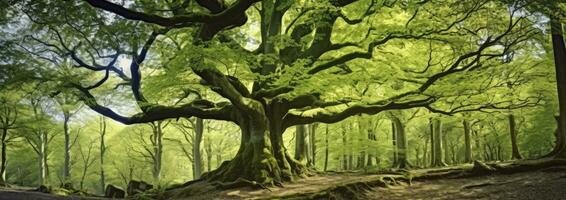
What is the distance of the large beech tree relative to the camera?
12750mm

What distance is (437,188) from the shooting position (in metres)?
11.9

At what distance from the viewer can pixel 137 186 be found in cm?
1862

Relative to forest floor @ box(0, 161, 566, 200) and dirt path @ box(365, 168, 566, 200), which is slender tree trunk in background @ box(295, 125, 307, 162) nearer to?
forest floor @ box(0, 161, 566, 200)

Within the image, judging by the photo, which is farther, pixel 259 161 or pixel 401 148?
pixel 401 148

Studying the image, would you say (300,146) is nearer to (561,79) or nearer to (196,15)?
(561,79)

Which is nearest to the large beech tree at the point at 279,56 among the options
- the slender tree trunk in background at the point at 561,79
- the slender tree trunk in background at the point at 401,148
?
the slender tree trunk in background at the point at 561,79

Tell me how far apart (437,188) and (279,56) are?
7.59 metres

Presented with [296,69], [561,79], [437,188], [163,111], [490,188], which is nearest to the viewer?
[490,188]

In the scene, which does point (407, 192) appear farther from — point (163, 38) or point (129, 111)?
point (129, 111)

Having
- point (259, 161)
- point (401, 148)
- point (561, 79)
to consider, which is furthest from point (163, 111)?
point (401, 148)

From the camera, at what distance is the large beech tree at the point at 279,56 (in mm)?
12750

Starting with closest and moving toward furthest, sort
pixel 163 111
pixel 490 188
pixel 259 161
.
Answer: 1. pixel 490 188
2. pixel 259 161
3. pixel 163 111

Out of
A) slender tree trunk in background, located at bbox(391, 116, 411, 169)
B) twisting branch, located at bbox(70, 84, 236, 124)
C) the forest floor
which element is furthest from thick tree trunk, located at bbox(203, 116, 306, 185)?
slender tree trunk in background, located at bbox(391, 116, 411, 169)

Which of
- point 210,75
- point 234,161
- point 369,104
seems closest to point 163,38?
point 210,75
